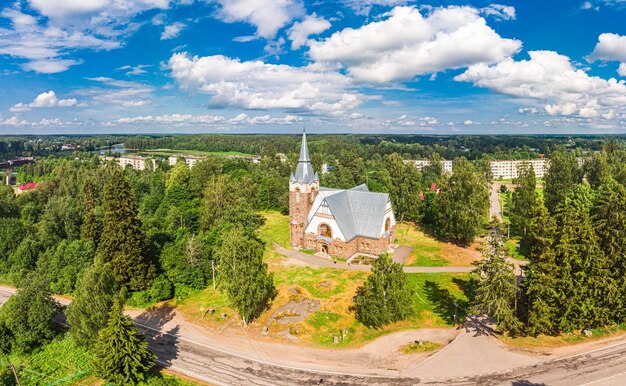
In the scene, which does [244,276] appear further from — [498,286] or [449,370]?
[498,286]

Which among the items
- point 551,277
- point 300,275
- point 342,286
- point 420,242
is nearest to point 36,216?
point 300,275

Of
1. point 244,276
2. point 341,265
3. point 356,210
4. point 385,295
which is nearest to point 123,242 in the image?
point 244,276

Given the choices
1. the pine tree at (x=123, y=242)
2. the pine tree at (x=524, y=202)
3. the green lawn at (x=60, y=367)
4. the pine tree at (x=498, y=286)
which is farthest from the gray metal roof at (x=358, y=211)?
the green lawn at (x=60, y=367)

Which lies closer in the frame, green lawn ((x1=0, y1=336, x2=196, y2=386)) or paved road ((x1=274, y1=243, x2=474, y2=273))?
green lawn ((x1=0, y1=336, x2=196, y2=386))

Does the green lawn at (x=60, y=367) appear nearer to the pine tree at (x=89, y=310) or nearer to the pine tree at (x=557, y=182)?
the pine tree at (x=89, y=310)

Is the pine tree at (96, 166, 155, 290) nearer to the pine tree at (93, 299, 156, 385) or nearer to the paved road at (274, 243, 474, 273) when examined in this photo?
the pine tree at (93, 299, 156, 385)

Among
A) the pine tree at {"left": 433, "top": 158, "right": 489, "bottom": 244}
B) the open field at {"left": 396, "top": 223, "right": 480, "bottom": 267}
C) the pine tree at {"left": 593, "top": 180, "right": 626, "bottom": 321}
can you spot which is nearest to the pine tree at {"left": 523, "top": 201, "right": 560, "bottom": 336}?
the pine tree at {"left": 593, "top": 180, "right": 626, "bottom": 321}
